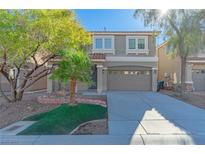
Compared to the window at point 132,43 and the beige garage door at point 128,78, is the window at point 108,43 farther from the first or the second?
the beige garage door at point 128,78

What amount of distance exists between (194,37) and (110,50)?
8.11 meters

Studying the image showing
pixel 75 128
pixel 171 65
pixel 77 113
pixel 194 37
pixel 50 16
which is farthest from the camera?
pixel 171 65

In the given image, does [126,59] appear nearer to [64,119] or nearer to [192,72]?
[192,72]

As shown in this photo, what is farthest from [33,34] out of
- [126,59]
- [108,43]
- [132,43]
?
[132,43]

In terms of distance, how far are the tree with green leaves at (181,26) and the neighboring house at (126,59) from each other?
171 inches

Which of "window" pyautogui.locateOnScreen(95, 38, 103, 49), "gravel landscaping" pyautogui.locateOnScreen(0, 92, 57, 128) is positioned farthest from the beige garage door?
"gravel landscaping" pyautogui.locateOnScreen(0, 92, 57, 128)

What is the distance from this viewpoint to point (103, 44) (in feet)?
77.3

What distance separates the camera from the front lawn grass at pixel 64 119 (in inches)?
321

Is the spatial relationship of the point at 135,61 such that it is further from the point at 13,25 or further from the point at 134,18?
the point at 13,25

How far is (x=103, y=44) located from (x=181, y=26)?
793cm

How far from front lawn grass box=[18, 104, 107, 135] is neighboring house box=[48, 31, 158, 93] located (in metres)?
11.2
